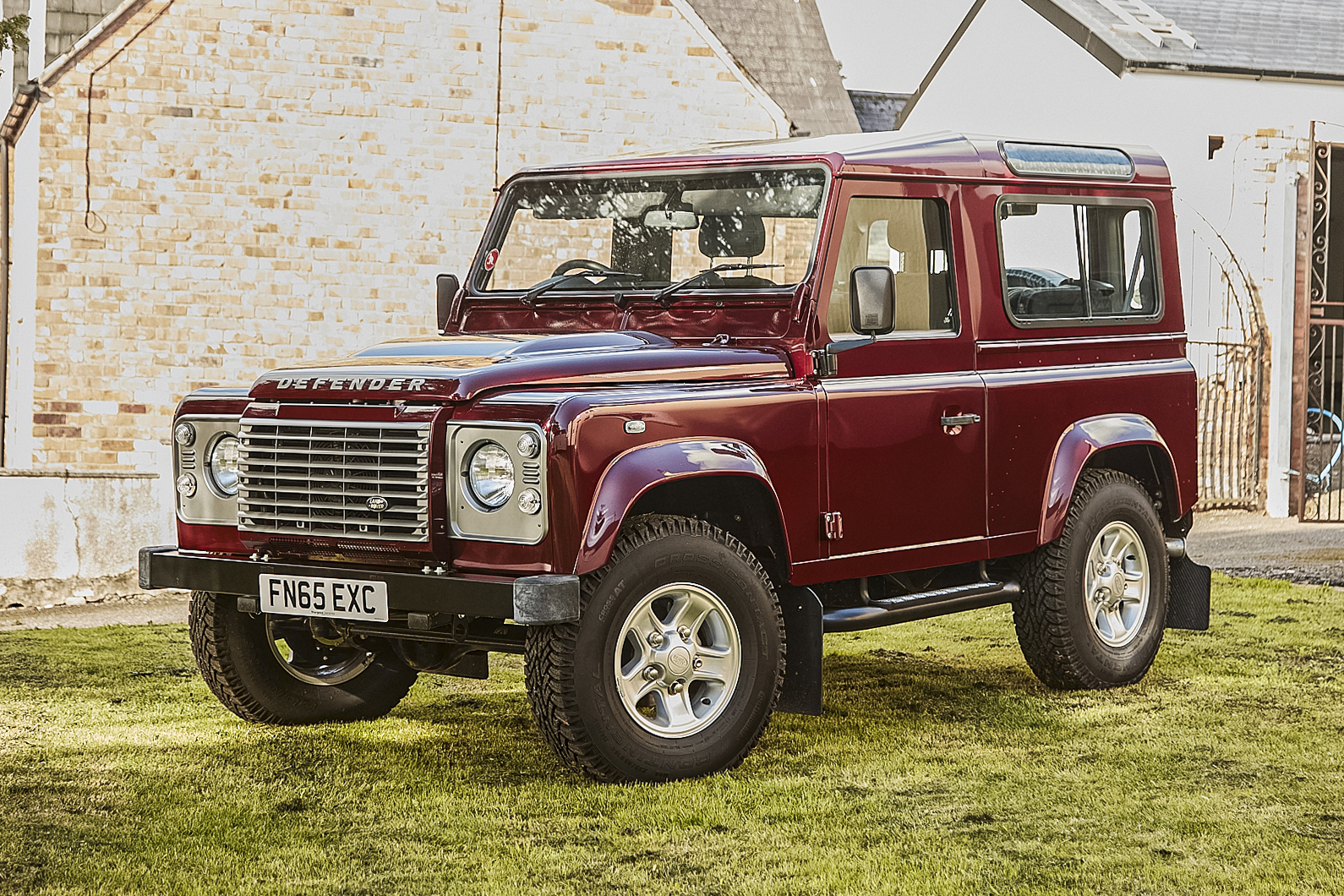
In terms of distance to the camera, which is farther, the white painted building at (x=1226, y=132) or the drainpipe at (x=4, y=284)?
the white painted building at (x=1226, y=132)

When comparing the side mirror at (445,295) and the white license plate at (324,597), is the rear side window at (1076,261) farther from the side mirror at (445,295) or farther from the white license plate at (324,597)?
the white license plate at (324,597)

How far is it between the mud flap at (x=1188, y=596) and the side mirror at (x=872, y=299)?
2.64m

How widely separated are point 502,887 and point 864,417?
2585mm

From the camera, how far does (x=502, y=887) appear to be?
464 centimetres

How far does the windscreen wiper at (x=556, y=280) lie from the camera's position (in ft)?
22.8

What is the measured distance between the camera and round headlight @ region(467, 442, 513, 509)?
5.46m

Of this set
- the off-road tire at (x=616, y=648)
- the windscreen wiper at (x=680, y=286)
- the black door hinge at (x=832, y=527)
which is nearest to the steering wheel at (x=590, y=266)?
the windscreen wiper at (x=680, y=286)

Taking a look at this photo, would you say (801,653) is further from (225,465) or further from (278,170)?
(278,170)

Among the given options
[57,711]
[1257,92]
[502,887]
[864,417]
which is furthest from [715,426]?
[1257,92]

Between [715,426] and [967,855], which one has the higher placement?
[715,426]

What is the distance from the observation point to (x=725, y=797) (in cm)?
559

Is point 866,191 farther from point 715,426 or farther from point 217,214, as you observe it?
point 217,214

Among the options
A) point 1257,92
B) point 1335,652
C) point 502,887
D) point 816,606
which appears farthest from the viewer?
point 1257,92

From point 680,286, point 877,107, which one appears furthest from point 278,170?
point 877,107
